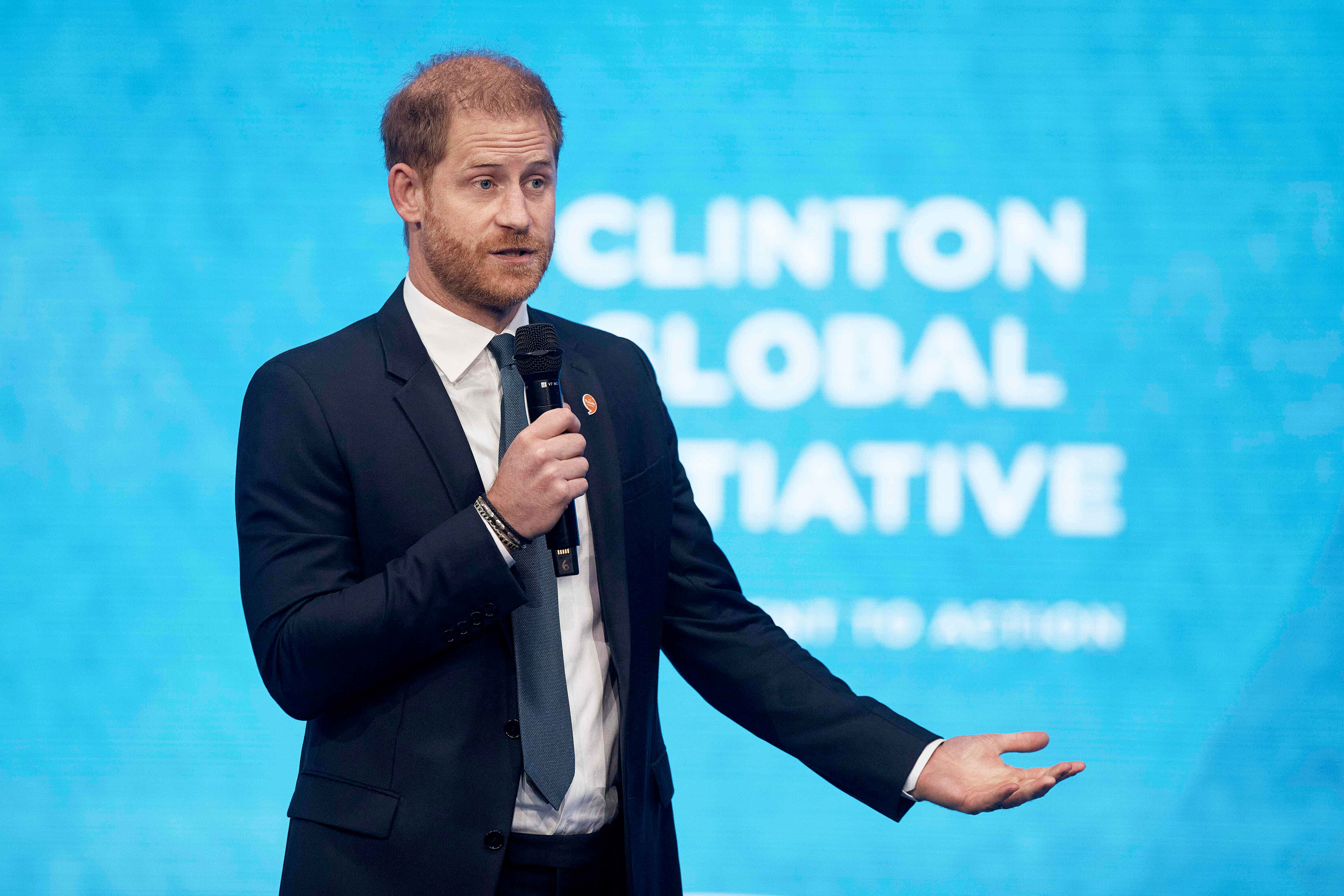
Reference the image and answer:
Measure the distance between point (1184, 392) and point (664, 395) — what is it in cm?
136

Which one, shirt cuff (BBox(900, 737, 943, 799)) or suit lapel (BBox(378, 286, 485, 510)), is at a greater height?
suit lapel (BBox(378, 286, 485, 510))

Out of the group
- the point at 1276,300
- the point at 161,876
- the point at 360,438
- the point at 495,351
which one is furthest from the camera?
the point at 161,876

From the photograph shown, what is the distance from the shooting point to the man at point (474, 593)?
4.03 feet

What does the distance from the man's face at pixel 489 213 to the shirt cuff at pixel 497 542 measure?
32 centimetres

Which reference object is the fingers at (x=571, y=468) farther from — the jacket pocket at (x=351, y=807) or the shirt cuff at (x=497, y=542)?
the jacket pocket at (x=351, y=807)

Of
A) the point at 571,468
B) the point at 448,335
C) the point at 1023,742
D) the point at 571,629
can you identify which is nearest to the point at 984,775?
the point at 1023,742

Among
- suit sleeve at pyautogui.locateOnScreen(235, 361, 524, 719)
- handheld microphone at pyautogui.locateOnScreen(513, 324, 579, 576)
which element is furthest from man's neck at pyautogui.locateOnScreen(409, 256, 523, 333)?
suit sleeve at pyautogui.locateOnScreen(235, 361, 524, 719)

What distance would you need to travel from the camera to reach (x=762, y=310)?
295 centimetres

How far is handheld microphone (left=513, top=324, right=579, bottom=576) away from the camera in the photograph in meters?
1.28

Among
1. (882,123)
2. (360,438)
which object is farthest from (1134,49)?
(360,438)

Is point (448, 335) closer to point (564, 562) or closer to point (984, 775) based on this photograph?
point (564, 562)

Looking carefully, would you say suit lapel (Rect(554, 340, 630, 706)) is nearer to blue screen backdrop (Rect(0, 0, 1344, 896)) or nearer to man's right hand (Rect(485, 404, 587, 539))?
man's right hand (Rect(485, 404, 587, 539))

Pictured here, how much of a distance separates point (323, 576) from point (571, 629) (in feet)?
1.01

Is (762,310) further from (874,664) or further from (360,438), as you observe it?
(360,438)
